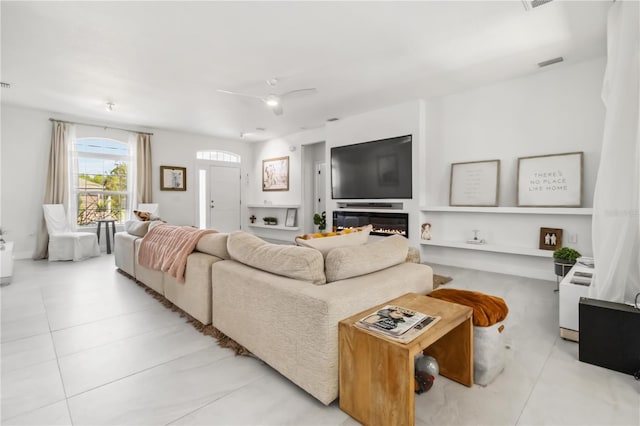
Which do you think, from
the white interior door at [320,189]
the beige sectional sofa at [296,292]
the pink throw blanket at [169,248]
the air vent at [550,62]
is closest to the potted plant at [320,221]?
the white interior door at [320,189]

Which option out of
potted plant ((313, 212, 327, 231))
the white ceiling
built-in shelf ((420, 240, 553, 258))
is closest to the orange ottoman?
the white ceiling

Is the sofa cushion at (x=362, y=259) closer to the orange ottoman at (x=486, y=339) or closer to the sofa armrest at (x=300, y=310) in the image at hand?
the sofa armrest at (x=300, y=310)

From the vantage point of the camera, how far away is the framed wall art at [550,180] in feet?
11.8

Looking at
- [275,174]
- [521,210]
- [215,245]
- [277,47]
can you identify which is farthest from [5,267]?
[521,210]

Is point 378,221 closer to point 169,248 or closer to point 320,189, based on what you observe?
point 320,189

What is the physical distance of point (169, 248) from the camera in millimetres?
2814

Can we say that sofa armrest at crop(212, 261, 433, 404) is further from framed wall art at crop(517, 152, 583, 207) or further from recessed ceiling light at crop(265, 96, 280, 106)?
framed wall art at crop(517, 152, 583, 207)

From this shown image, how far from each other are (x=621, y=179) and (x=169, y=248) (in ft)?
11.5

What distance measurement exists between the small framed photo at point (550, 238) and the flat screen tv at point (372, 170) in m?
1.83

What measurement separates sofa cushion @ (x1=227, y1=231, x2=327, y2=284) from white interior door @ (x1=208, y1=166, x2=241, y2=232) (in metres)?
5.95

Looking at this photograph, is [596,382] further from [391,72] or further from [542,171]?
[391,72]

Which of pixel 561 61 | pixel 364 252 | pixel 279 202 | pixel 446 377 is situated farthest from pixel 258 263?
pixel 279 202

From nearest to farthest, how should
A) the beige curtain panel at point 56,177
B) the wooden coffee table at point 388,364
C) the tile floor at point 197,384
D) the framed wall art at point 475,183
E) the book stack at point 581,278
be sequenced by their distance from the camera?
the wooden coffee table at point 388,364
the tile floor at point 197,384
the book stack at point 581,278
the framed wall art at point 475,183
the beige curtain panel at point 56,177

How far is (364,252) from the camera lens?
1.83 metres
